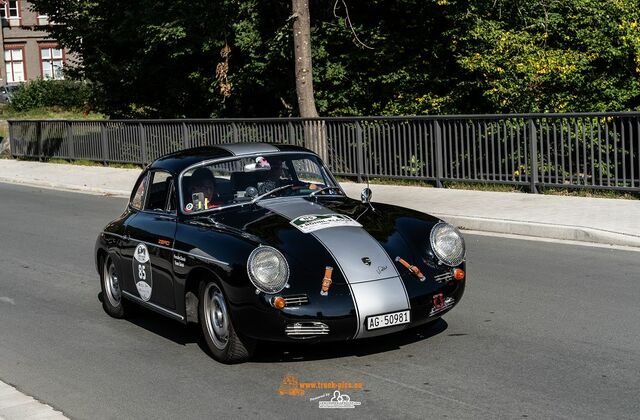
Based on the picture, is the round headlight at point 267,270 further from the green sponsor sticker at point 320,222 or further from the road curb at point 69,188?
the road curb at point 69,188

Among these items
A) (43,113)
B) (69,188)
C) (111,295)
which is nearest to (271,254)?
(111,295)

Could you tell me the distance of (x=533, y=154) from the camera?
16.1 m

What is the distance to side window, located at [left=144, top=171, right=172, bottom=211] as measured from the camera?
8.29 metres

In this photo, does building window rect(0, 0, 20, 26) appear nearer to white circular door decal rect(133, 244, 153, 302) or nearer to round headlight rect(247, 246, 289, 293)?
white circular door decal rect(133, 244, 153, 302)

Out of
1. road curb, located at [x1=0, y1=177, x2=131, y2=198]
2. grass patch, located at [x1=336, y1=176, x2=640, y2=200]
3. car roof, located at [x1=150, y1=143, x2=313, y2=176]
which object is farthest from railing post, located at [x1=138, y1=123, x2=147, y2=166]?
car roof, located at [x1=150, y1=143, x2=313, y2=176]

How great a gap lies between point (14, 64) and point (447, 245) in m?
70.1

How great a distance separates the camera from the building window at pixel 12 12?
71625 mm

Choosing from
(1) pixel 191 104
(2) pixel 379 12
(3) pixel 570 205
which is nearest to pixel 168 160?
(3) pixel 570 205

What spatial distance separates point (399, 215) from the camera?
25.5 feet

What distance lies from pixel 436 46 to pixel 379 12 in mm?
2504

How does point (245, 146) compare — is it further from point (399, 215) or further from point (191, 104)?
point (191, 104)

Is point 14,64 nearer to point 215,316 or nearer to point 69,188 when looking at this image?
point 69,188

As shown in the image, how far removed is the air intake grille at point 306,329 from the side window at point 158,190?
7.05 feet

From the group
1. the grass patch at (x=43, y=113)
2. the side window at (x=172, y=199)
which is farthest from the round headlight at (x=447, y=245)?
the grass patch at (x=43, y=113)
